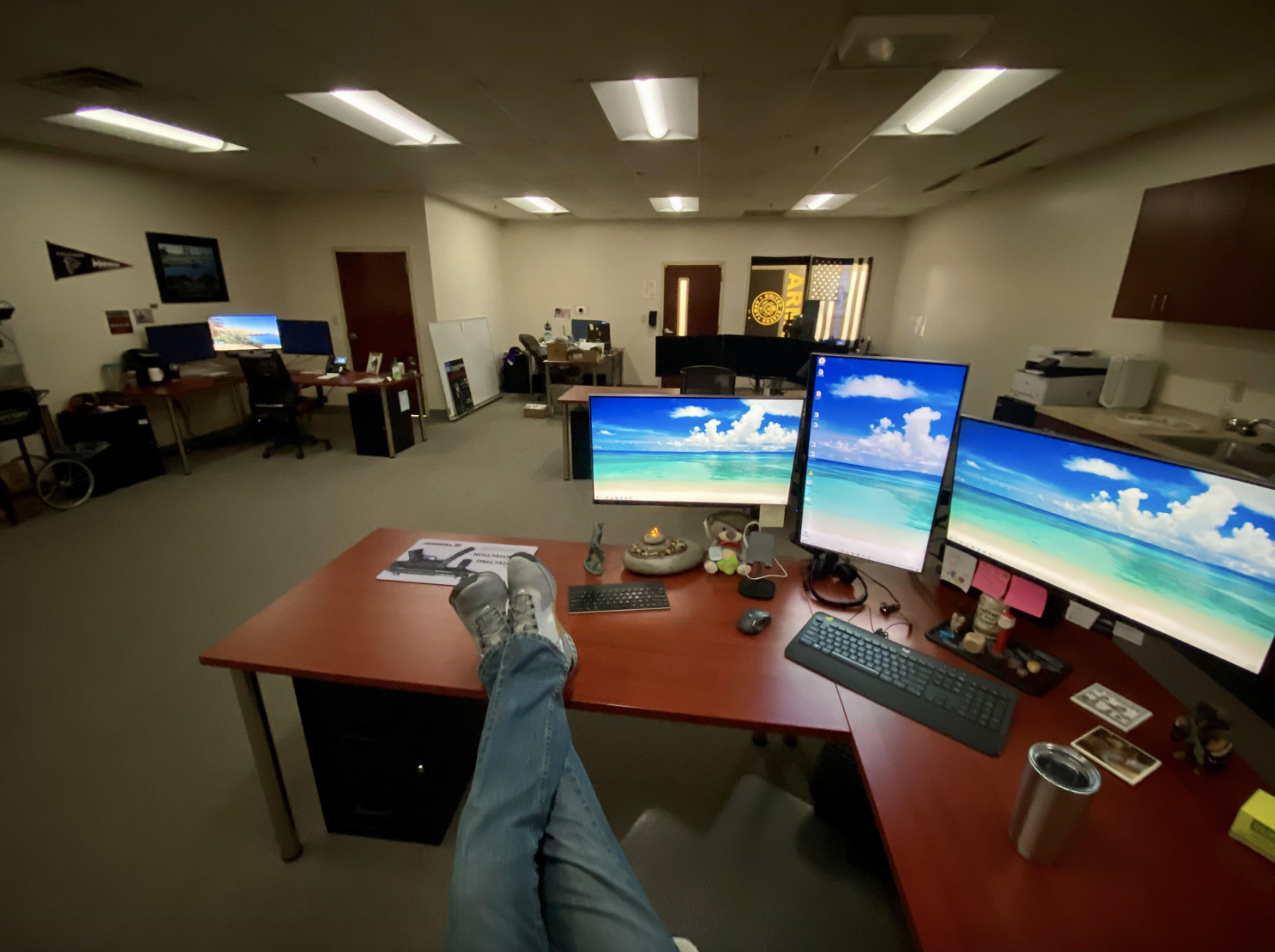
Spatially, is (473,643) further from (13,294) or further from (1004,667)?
(13,294)

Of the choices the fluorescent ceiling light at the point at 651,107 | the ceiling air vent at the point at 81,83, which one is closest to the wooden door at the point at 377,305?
the ceiling air vent at the point at 81,83

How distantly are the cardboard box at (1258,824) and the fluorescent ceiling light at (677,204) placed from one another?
20.3 ft

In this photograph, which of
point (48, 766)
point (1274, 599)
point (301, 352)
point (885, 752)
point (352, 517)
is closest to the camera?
point (1274, 599)

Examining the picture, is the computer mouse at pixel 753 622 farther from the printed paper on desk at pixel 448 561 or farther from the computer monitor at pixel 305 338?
the computer monitor at pixel 305 338

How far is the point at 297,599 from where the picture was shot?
143cm

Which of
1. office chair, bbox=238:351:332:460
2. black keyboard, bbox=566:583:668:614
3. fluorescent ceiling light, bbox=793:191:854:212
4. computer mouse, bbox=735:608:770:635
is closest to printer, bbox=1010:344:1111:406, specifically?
fluorescent ceiling light, bbox=793:191:854:212

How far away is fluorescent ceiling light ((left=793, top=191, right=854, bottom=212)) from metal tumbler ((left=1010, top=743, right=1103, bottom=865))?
6.01 meters

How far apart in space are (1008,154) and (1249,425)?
103 inches

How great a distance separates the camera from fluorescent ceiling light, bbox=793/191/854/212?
5695 millimetres

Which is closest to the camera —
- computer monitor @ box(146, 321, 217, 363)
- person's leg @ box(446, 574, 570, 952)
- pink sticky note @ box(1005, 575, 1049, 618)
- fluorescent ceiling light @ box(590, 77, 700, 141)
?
person's leg @ box(446, 574, 570, 952)

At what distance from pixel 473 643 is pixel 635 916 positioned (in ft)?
2.18

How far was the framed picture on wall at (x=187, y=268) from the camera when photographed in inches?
191

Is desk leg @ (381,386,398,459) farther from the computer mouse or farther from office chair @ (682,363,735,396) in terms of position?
the computer mouse

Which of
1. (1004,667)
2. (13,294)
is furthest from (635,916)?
(13,294)
